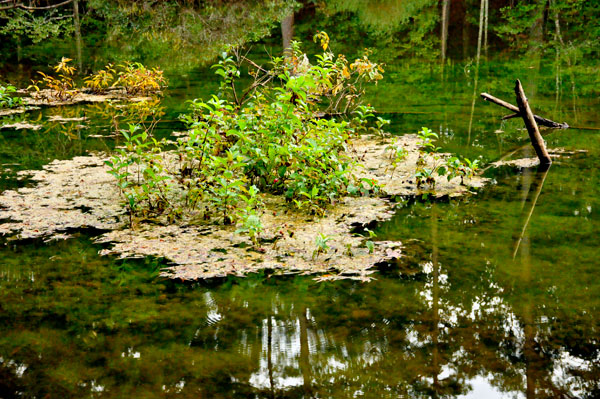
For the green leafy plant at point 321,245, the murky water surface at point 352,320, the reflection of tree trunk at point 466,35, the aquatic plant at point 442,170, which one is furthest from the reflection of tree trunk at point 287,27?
the green leafy plant at point 321,245

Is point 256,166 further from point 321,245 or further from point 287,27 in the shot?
point 287,27

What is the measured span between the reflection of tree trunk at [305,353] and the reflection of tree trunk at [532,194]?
4.92 feet

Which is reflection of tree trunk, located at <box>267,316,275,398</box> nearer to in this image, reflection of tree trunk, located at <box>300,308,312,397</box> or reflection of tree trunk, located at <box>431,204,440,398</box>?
reflection of tree trunk, located at <box>300,308,312,397</box>

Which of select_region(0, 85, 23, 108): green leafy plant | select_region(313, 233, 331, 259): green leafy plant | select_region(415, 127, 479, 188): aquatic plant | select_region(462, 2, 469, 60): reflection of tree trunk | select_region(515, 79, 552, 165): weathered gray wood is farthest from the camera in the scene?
select_region(462, 2, 469, 60): reflection of tree trunk

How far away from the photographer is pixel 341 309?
3.17m

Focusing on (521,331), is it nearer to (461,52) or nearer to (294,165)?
(294,165)

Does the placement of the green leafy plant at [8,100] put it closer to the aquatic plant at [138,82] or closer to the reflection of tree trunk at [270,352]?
the aquatic plant at [138,82]

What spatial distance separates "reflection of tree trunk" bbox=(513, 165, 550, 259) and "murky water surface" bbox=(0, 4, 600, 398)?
1.0 inches

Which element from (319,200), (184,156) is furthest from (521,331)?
(184,156)

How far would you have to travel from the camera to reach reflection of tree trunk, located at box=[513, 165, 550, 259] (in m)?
4.07

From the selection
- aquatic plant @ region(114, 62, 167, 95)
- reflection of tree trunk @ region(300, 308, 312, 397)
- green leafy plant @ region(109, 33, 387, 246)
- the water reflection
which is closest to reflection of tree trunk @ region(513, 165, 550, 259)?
the water reflection

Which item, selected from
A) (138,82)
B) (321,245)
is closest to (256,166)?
(321,245)

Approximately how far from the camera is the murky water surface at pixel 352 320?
2580 mm

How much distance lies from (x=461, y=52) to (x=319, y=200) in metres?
11.1
